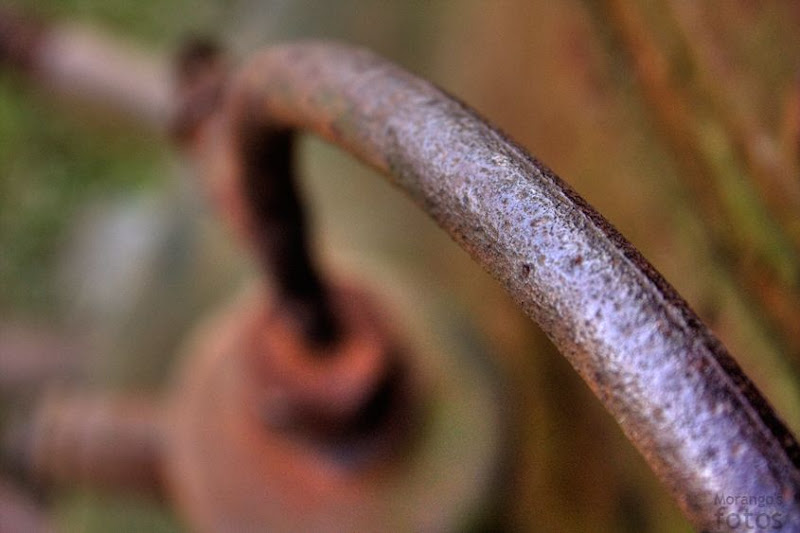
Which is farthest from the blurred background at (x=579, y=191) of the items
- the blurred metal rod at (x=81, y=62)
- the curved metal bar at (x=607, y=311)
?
the curved metal bar at (x=607, y=311)

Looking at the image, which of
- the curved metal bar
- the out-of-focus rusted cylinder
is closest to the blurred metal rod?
the out-of-focus rusted cylinder

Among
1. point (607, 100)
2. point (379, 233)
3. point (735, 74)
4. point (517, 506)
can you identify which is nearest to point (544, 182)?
point (735, 74)

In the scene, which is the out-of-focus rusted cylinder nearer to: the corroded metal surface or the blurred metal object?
the corroded metal surface

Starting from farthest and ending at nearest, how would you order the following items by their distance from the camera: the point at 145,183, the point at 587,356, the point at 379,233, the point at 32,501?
the point at 145,183 < the point at 32,501 < the point at 379,233 < the point at 587,356

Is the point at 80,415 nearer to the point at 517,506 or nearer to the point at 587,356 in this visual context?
the point at 517,506

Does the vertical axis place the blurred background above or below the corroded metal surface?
above

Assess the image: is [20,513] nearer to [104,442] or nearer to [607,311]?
[104,442]
